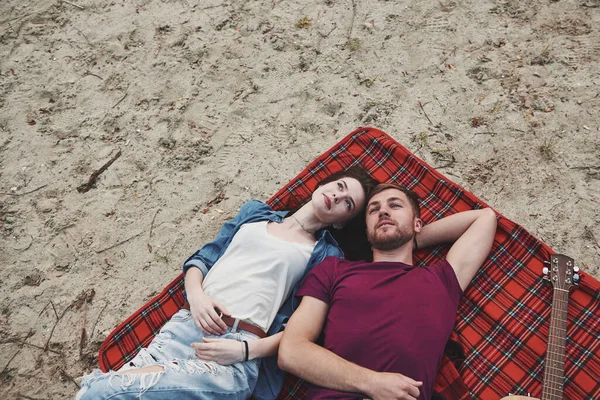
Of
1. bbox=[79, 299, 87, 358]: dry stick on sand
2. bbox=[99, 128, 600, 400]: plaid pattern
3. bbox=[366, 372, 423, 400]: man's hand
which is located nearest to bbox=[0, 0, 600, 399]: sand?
bbox=[79, 299, 87, 358]: dry stick on sand

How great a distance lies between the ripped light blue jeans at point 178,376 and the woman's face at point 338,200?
95 cm

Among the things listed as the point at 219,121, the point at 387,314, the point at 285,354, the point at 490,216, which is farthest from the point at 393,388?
the point at 219,121

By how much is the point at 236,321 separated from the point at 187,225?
1385 mm

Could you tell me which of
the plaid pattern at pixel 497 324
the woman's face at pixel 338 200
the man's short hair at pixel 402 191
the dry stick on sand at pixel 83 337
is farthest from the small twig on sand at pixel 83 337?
the man's short hair at pixel 402 191

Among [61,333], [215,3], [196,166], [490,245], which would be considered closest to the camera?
[490,245]

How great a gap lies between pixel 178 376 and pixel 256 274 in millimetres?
783

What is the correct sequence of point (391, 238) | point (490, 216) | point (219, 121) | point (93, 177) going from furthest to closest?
point (219, 121) < point (93, 177) < point (490, 216) < point (391, 238)

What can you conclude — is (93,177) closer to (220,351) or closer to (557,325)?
(220,351)

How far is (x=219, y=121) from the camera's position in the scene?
4.69 metres

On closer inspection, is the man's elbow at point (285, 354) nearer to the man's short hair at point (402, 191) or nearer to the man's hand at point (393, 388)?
the man's hand at point (393, 388)

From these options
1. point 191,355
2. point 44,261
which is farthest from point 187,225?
point 191,355

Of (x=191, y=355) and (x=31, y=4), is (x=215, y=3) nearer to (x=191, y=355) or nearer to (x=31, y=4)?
(x=31, y=4)

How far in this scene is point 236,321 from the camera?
298cm

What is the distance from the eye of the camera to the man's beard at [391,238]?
311 centimetres
